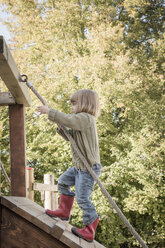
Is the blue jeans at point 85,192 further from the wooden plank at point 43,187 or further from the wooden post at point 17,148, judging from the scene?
the wooden plank at point 43,187

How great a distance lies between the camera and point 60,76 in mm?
9648

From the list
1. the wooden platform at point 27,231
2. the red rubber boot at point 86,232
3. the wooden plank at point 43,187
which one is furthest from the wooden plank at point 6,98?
the wooden plank at point 43,187

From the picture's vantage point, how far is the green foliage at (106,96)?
8.92 m

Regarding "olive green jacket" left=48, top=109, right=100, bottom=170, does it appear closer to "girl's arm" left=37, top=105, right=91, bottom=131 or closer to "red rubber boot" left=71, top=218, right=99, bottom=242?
"girl's arm" left=37, top=105, right=91, bottom=131

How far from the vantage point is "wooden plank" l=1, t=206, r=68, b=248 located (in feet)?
6.99

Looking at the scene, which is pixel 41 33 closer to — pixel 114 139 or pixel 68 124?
pixel 114 139

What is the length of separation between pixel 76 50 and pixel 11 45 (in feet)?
7.51

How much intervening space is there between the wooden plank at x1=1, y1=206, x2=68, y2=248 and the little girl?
1.09ft

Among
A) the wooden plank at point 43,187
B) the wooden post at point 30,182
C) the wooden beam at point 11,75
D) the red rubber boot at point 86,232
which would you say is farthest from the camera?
the wooden plank at point 43,187

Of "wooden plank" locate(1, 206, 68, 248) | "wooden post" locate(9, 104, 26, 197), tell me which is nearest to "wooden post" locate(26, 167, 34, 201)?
"wooden post" locate(9, 104, 26, 197)

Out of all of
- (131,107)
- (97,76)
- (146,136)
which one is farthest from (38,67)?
(146,136)

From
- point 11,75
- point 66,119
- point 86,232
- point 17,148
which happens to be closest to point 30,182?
point 17,148

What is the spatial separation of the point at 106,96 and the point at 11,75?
267 inches

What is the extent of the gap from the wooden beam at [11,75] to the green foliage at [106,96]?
584 centimetres
